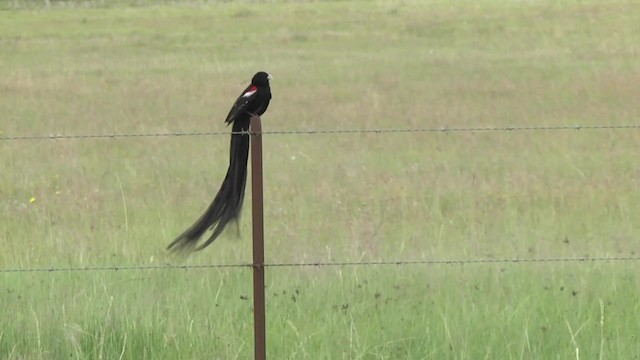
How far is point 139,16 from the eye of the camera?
2939 cm

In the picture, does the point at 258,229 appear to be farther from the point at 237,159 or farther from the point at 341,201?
the point at 341,201

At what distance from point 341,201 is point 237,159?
3.77 meters

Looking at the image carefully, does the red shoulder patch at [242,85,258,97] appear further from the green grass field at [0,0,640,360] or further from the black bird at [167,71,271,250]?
the green grass field at [0,0,640,360]

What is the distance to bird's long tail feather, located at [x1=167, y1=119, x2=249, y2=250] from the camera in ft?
16.1

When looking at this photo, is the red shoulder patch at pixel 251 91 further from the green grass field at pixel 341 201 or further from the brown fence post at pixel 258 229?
the green grass field at pixel 341 201

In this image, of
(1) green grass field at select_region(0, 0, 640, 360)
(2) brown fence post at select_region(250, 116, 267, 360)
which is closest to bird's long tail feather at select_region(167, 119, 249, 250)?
(2) brown fence post at select_region(250, 116, 267, 360)

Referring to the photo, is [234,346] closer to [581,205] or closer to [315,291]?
[315,291]

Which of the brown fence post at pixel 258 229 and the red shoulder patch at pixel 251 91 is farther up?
the red shoulder patch at pixel 251 91

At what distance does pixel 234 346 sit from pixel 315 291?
791 millimetres

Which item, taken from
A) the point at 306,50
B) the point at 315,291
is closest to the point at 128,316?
the point at 315,291

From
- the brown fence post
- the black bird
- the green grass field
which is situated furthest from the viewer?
the green grass field

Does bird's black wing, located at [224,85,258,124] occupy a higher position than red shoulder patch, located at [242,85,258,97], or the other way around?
red shoulder patch, located at [242,85,258,97]

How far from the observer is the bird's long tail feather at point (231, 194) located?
489 cm

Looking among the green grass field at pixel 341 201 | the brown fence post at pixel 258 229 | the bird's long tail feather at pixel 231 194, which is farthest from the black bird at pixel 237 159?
the green grass field at pixel 341 201
